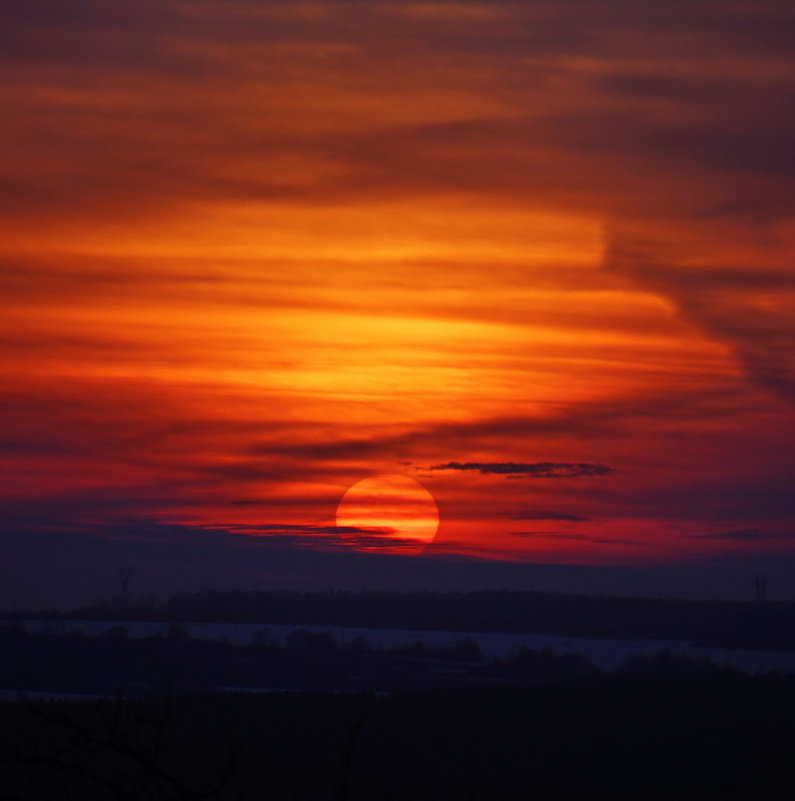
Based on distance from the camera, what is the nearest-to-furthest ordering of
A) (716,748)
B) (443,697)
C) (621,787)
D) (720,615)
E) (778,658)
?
(621,787) < (716,748) < (443,697) < (778,658) < (720,615)

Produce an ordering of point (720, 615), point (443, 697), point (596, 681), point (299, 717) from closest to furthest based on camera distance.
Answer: point (299, 717) → point (443, 697) → point (596, 681) → point (720, 615)

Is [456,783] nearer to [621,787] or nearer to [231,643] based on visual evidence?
[621,787]

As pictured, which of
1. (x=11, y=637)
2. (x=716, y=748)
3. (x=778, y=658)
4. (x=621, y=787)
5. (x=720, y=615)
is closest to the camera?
(x=621, y=787)

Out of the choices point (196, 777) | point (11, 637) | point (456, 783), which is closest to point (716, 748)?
point (456, 783)

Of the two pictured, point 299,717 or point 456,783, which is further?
point 299,717

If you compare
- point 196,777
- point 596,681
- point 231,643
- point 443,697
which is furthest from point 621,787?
point 231,643

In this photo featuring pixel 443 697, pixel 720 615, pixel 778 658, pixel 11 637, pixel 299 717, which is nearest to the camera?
pixel 299 717

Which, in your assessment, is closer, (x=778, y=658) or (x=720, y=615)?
(x=778, y=658)

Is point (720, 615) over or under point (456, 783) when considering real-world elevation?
over

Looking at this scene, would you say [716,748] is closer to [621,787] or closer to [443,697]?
[621,787]
